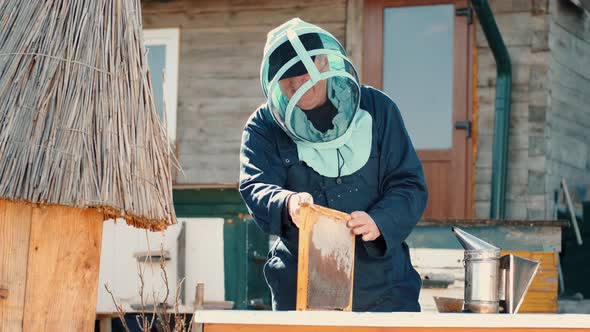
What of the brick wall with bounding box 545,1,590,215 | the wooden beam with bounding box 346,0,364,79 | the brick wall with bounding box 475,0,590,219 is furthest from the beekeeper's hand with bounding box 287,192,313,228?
the wooden beam with bounding box 346,0,364,79

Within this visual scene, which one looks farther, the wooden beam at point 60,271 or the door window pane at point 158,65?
the door window pane at point 158,65

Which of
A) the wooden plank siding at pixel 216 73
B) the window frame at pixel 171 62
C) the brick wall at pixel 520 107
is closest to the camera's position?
the brick wall at pixel 520 107

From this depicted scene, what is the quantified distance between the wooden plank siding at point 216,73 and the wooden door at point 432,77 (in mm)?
1025

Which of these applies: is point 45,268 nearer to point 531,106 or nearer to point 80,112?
point 80,112

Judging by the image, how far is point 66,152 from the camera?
147 inches

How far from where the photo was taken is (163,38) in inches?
448

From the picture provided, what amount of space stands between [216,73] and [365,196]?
7.21 m

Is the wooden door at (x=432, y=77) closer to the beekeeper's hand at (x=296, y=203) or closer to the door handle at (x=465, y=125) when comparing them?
the door handle at (x=465, y=125)

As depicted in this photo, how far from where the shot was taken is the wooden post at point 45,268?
364 centimetres

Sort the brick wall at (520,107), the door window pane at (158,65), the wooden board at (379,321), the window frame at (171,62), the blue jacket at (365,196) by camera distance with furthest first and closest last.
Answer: the door window pane at (158,65) → the window frame at (171,62) → the brick wall at (520,107) → the blue jacket at (365,196) → the wooden board at (379,321)

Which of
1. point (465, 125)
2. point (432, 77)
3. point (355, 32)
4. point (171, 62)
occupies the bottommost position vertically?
point (465, 125)

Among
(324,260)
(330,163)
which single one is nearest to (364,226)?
(324,260)

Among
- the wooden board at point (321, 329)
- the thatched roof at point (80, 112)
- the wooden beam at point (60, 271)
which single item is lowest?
the wooden board at point (321, 329)

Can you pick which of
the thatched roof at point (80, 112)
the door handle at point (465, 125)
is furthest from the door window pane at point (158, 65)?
the thatched roof at point (80, 112)
